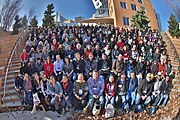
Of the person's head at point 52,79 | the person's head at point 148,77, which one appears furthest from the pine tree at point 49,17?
the person's head at point 148,77

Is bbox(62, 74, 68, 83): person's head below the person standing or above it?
below

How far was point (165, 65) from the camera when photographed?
12.0ft

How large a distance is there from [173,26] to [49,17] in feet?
4.63

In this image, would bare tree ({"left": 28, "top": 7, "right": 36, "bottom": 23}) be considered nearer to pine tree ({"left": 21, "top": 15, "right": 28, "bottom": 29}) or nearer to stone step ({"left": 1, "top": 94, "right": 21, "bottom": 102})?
pine tree ({"left": 21, "top": 15, "right": 28, "bottom": 29})

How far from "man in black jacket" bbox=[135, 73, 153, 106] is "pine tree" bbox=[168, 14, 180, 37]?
23.6 inches

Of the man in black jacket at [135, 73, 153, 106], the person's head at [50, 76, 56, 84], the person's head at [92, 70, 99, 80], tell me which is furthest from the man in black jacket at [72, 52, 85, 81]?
the man in black jacket at [135, 73, 153, 106]

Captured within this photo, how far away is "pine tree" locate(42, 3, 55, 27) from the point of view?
11.9 feet

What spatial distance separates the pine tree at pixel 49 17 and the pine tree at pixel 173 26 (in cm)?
132

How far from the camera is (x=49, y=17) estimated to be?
3.68 meters

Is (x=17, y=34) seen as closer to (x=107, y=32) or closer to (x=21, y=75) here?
(x=21, y=75)

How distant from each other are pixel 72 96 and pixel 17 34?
862 millimetres

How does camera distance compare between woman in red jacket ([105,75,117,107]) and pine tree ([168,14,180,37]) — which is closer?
woman in red jacket ([105,75,117,107])

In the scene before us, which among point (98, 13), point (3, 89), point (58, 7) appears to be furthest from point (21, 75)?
point (98, 13)

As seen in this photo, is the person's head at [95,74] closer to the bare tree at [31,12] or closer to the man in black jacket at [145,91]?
the man in black jacket at [145,91]
